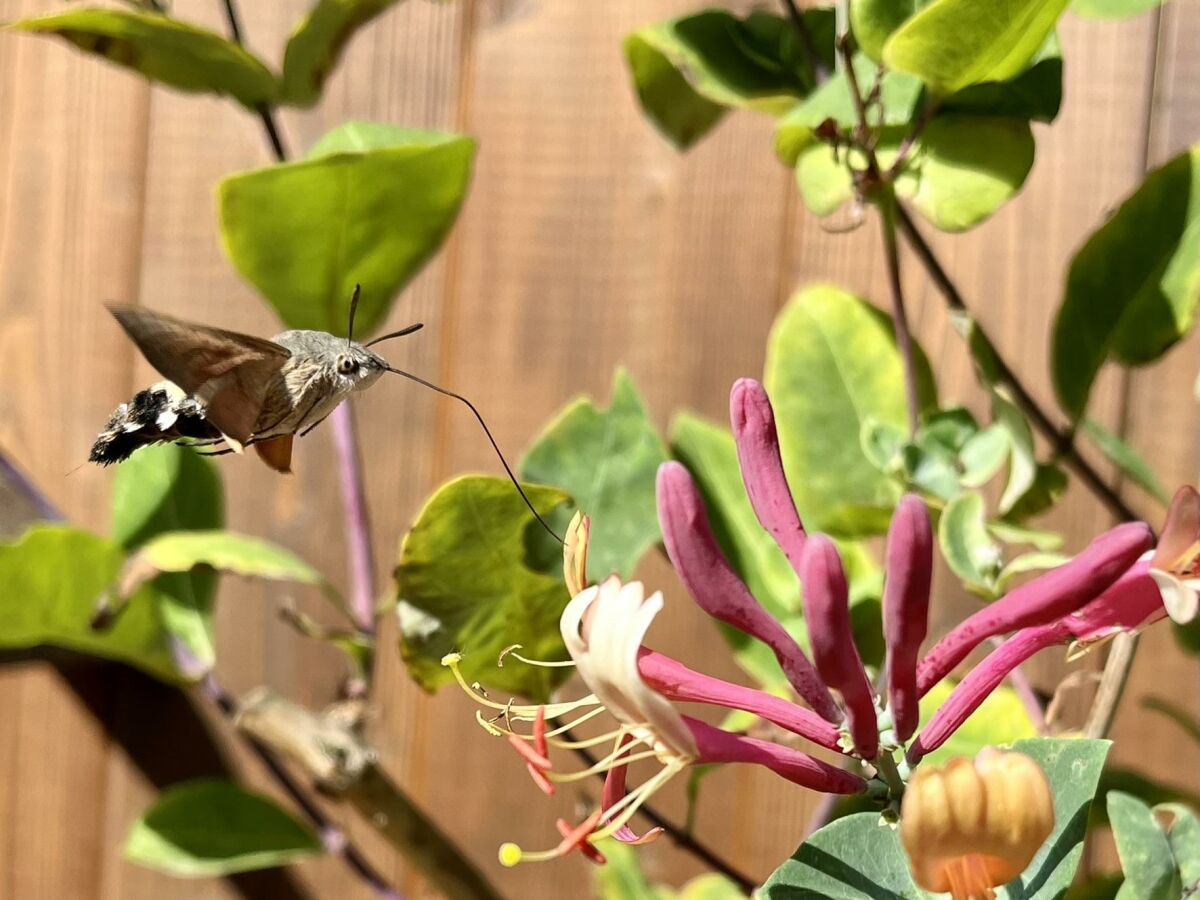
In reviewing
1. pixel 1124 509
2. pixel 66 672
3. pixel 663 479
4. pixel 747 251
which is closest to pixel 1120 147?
pixel 747 251

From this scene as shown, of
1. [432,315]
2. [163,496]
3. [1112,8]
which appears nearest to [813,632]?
[1112,8]

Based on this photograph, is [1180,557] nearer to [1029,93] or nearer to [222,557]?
[1029,93]

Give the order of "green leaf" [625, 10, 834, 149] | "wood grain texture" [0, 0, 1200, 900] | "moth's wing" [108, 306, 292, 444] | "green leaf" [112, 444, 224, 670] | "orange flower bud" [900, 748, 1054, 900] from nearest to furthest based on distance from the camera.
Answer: "orange flower bud" [900, 748, 1054, 900] < "moth's wing" [108, 306, 292, 444] < "green leaf" [625, 10, 834, 149] < "green leaf" [112, 444, 224, 670] < "wood grain texture" [0, 0, 1200, 900]

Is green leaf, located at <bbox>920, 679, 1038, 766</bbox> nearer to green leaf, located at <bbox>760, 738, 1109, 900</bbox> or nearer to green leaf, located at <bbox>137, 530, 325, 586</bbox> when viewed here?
green leaf, located at <bbox>760, 738, 1109, 900</bbox>

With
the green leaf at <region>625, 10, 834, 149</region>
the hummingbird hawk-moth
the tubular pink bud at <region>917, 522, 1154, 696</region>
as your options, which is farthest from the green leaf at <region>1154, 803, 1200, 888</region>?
the green leaf at <region>625, 10, 834, 149</region>

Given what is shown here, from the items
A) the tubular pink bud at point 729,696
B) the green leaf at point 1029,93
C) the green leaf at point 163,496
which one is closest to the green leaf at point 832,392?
the green leaf at point 1029,93

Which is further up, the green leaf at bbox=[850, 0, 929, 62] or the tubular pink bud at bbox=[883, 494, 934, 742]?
the green leaf at bbox=[850, 0, 929, 62]

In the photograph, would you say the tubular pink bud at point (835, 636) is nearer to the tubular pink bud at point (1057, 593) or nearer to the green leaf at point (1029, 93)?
the tubular pink bud at point (1057, 593)
